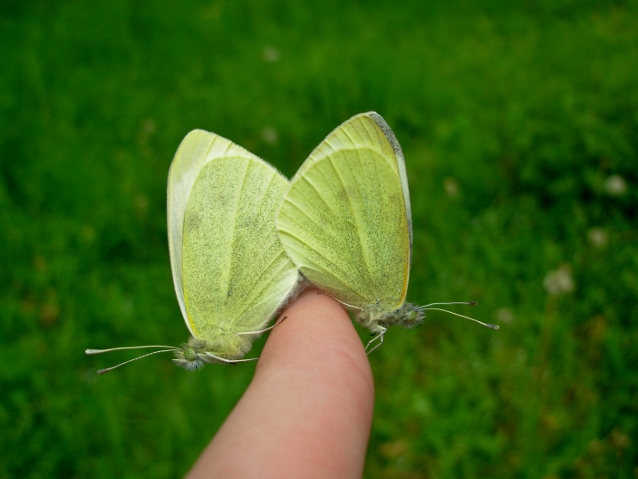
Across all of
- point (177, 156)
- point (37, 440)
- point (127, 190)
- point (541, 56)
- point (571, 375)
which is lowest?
point (37, 440)

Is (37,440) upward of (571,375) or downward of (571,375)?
downward

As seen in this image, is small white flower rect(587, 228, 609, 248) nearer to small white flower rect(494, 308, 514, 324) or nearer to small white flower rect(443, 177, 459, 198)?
small white flower rect(494, 308, 514, 324)

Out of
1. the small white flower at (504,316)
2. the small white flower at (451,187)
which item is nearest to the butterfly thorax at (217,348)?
the small white flower at (504,316)

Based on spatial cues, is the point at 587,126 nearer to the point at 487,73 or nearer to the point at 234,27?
the point at 487,73

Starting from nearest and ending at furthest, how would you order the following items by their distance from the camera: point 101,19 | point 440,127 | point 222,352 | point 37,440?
point 222,352, point 37,440, point 440,127, point 101,19

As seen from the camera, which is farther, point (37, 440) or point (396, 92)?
point (396, 92)

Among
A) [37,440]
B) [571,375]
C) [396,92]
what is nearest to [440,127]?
[396,92]

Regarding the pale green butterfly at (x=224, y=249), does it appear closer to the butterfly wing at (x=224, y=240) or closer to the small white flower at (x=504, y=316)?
the butterfly wing at (x=224, y=240)
